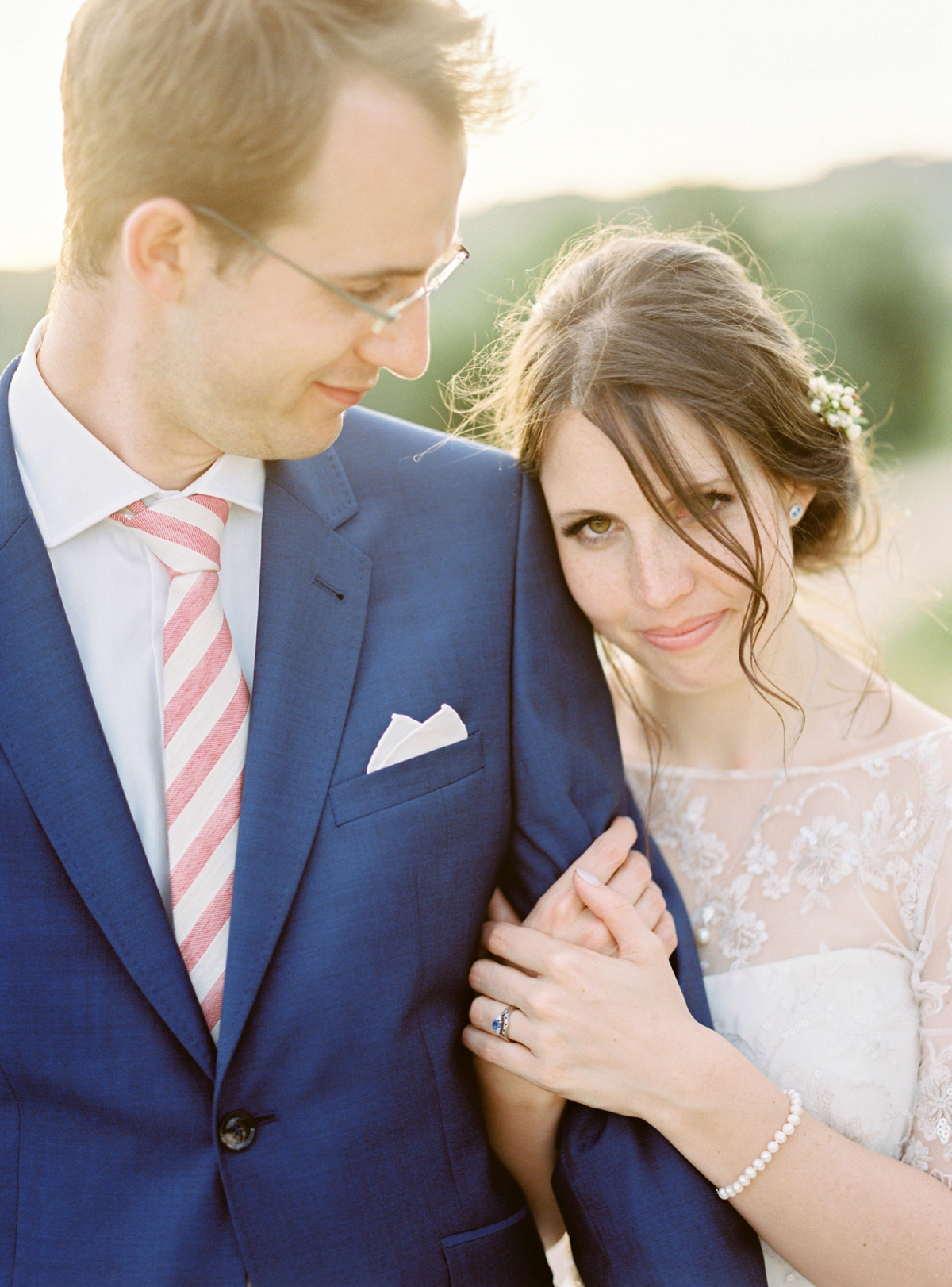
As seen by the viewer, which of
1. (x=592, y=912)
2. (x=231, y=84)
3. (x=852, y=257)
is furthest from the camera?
(x=852, y=257)

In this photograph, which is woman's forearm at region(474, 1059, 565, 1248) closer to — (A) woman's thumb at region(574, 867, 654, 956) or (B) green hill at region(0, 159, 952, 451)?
(A) woman's thumb at region(574, 867, 654, 956)

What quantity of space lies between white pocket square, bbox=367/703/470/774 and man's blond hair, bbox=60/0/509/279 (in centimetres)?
75

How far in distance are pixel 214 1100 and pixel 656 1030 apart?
69cm

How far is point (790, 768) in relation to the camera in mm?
2230

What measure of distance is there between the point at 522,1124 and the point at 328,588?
3.15ft

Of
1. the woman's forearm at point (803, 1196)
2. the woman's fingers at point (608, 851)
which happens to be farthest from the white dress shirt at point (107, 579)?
the woman's forearm at point (803, 1196)

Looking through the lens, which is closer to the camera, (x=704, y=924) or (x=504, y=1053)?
(x=504, y=1053)

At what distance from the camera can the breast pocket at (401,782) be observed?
5.57 ft

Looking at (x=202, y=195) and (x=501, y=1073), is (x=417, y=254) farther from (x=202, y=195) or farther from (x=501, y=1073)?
(x=501, y=1073)

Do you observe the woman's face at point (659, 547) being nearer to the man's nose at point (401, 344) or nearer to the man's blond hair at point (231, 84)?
the man's nose at point (401, 344)

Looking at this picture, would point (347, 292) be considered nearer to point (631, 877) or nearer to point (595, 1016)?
point (631, 877)

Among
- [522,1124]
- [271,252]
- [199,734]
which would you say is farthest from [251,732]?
[522,1124]

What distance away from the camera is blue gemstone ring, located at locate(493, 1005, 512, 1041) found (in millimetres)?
1823

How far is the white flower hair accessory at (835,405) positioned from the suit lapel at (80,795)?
1.45 meters
